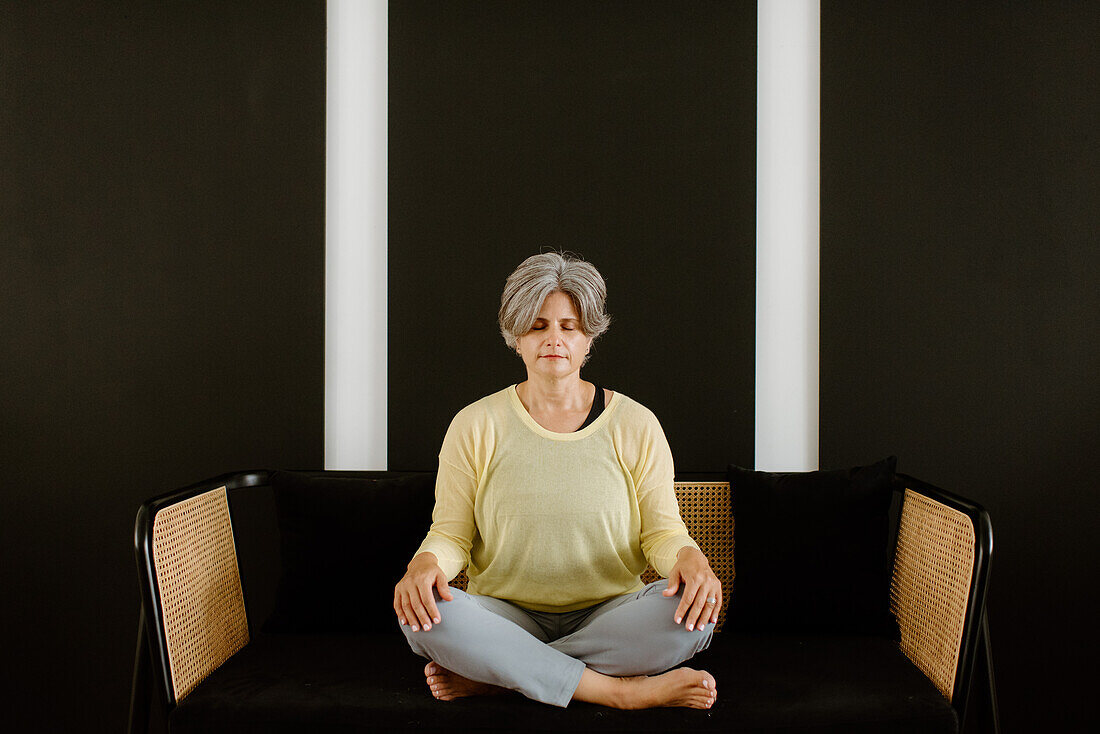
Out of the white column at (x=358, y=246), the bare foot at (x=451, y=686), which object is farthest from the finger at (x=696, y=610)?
the white column at (x=358, y=246)

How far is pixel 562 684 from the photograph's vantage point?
163cm

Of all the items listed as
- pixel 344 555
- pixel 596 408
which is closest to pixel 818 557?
pixel 596 408

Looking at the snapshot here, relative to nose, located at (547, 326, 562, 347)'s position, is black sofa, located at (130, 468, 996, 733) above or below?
below

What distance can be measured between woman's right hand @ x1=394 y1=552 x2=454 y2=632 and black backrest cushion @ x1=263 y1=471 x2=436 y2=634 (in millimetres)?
447

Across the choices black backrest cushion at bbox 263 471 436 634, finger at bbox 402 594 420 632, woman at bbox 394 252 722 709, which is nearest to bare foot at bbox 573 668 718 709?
woman at bbox 394 252 722 709

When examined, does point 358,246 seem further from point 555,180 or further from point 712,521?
point 712,521

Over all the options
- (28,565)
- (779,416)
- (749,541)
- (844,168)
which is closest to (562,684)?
(749,541)

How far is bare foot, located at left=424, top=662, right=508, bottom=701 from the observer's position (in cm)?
168

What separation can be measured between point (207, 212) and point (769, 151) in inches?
78.2

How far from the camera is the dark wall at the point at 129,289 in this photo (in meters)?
2.58

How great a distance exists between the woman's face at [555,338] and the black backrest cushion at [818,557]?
2.37 ft

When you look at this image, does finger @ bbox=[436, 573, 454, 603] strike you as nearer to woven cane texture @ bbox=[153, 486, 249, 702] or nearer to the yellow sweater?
the yellow sweater

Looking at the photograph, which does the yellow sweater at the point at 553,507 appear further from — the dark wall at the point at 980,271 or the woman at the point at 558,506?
the dark wall at the point at 980,271

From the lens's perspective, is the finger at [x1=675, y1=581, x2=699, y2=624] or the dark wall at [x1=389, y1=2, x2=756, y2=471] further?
the dark wall at [x1=389, y1=2, x2=756, y2=471]
